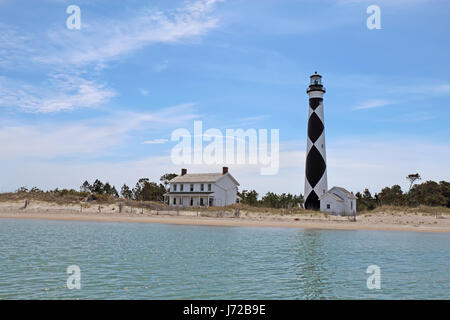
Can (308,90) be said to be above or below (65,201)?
above

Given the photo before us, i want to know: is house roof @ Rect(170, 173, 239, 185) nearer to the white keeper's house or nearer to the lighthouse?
the white keeper's house

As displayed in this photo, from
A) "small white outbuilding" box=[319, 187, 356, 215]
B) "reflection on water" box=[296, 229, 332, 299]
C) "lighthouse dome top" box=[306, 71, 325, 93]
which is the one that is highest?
"lighthouse dome top" box=[306, 71, 325, 93]

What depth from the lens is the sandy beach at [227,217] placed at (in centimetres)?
3456

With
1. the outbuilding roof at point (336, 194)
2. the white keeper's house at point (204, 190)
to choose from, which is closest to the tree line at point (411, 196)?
the outbuilding roof at point (336, 194)

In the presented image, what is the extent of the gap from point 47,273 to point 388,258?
545 inches

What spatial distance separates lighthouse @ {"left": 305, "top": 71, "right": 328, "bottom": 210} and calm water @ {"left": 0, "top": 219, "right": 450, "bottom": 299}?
80.3 ft

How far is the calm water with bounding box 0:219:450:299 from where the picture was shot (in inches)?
411

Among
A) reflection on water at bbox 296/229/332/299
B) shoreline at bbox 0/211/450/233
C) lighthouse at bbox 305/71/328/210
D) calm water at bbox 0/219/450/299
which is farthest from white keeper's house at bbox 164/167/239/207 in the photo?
reflection on water at bbox 296/229/332/299

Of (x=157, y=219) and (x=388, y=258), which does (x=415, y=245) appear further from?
(x=157, y=219)

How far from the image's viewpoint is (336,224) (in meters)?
34.9

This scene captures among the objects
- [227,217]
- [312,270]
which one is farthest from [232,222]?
[312,270]

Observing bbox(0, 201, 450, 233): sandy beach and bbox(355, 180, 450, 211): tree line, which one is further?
bbox(355, 180, 450, 211): tree line

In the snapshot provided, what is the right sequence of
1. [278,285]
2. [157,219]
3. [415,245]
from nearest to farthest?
1. [278,285]
2. [415,245]
3. [157,219]
